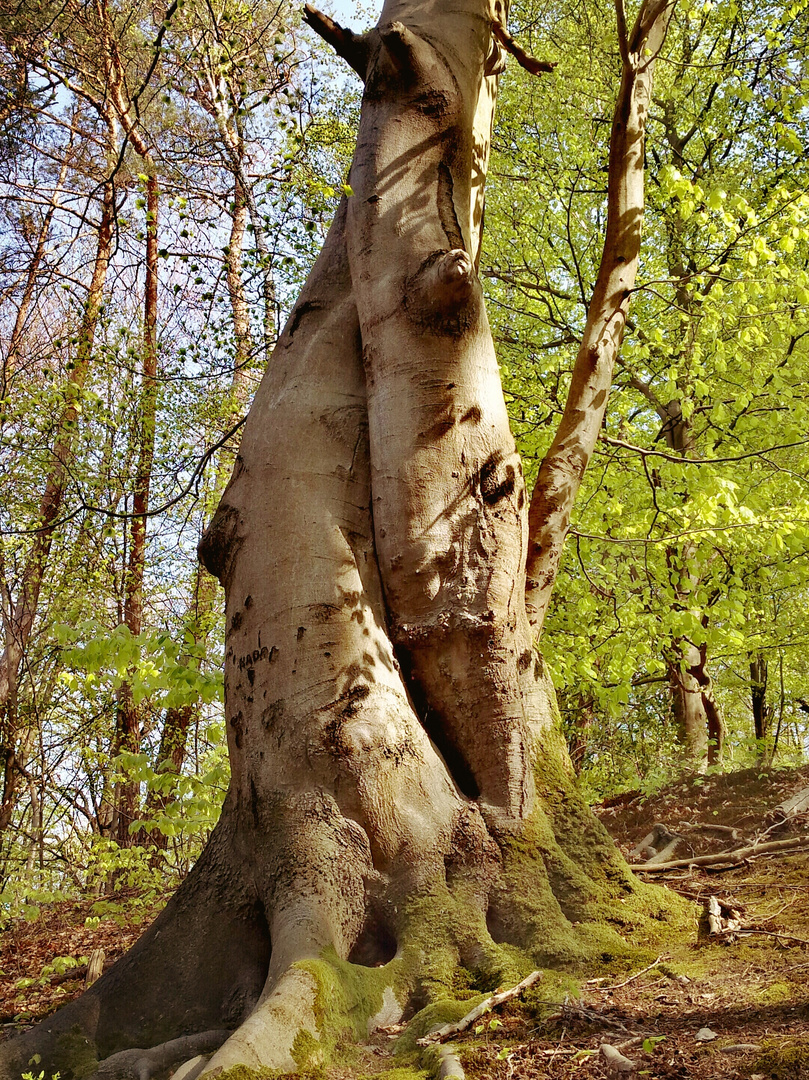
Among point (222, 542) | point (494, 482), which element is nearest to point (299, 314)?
point (222, 542)

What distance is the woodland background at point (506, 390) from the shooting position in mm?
7199

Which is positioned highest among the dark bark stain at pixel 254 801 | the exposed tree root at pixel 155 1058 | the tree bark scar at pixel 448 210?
the tree bark scar at pixel 448 210

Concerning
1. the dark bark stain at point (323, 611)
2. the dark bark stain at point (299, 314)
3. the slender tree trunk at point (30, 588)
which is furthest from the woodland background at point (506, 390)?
the dark bark stain at point (323, 611)

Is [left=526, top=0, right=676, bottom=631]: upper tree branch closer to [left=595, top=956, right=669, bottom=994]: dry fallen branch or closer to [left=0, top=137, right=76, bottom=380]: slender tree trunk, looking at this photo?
[left=595, top=956, right=669, bottom=994]: dry fallen branch

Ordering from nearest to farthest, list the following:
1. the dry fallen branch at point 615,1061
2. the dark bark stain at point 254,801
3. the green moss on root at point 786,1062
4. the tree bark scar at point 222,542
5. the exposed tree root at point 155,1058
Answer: the green moss on root at point 786,1062 < the dry fallen branch at point 615,1061 < the exposed tree root at point 155,1058 < the dark bark stain at point 254,801 < the tree bark scar at point 222,542

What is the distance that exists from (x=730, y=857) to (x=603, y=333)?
9.97 ft

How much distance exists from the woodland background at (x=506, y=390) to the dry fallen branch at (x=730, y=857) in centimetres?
224

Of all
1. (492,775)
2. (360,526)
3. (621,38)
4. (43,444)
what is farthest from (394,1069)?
(43,444)

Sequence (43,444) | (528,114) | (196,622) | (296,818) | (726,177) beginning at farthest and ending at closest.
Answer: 1. (528,114)
2. (726,177)
3. (43,444)
4. (196,622)
5. (296,818)

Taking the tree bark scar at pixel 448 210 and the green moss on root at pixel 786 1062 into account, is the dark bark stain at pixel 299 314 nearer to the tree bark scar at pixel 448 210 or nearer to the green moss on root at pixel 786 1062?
the tree bark scar at pixel 448 210

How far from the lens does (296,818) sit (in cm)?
288

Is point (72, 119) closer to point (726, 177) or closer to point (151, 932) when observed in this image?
point (726, 177)

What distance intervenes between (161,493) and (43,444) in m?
1.49

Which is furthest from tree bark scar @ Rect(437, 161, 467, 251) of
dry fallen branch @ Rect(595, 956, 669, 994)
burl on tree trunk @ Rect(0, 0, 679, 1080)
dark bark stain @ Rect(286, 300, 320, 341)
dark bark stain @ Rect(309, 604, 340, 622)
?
dry fallen branch @ Rect(595, 956, 669, 994)
